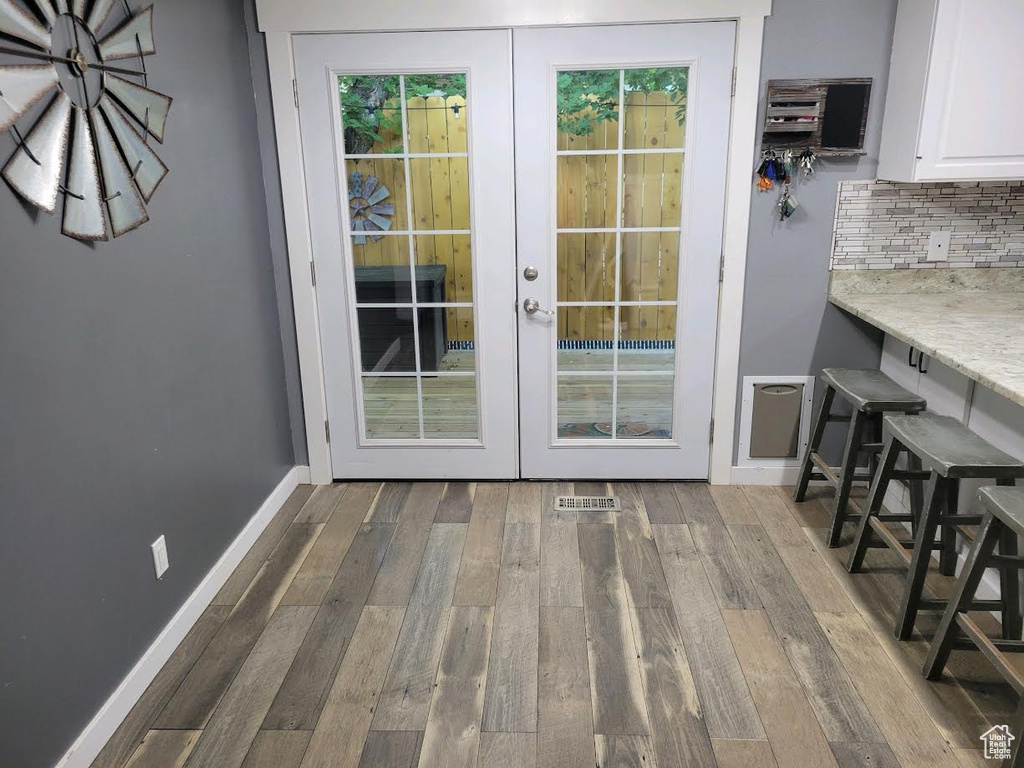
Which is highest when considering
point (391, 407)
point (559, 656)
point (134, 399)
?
point (134, 399)

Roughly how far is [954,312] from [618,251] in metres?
1.27

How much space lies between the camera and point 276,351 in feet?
10.6

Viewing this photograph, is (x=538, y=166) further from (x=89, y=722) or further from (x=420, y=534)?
(x=89, y=722)

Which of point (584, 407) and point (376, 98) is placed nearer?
point (376, 98)

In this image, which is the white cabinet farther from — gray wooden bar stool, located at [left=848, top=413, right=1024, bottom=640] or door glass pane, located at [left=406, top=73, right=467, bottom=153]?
door glass pane, located at [left=406, top=73, right=467, bottom=153]

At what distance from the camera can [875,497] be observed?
2.51 meters

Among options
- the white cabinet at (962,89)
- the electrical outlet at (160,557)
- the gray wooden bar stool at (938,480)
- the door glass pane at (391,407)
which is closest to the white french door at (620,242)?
the door glass pane at (391,407)

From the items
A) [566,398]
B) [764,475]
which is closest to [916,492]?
[764,475]

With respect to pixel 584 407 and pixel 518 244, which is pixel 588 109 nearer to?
pixel 518 244

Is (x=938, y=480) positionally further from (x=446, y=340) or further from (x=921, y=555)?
(x=446, y=340)

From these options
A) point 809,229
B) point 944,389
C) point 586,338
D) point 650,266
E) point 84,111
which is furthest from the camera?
point 586,338

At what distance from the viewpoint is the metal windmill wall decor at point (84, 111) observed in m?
1.64

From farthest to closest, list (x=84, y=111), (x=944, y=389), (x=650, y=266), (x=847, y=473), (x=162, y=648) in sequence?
1. (x=650, y=266)
2. (x=847, y=473)
3. (x=944, y=389)
4. (x=162, y=648)
5. (x=84, y=111)

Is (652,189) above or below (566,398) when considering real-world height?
above
